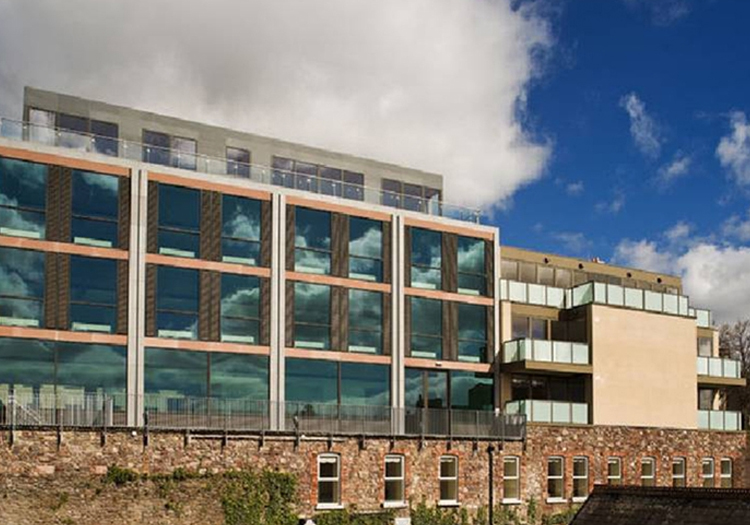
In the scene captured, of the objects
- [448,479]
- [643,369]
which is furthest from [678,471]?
[448,479]

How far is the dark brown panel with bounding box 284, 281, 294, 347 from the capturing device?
37.5 m

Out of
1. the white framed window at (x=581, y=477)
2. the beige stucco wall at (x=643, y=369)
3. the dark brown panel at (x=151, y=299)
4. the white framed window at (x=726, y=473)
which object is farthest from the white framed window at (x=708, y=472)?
the dark brown panel at (x=151, y=299)

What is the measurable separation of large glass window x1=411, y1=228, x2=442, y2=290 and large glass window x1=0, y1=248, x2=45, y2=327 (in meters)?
14.9

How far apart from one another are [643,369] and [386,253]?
13.0m

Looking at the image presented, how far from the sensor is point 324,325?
126 ft

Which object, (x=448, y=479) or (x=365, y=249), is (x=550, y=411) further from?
(x=365, y=249)

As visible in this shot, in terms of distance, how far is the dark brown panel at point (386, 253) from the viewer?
4006cm

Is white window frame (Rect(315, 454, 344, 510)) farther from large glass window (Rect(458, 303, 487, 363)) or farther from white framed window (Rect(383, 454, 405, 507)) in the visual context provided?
large glass window (Rect(458, 303, 487, 363))

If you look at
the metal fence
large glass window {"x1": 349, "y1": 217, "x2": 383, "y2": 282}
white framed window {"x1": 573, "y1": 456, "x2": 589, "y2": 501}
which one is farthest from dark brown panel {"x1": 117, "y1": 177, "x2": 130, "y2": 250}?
white framed window {"x1": 573, "y1": 456, "x2": 589, "y2": 501}

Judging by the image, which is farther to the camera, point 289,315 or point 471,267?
point 471,267

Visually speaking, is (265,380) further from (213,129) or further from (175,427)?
(213,129)

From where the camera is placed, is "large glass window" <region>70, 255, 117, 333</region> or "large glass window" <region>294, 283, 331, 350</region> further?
"large glass window" <region>294, 283, 331, 350</region>

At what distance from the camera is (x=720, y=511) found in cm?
2338

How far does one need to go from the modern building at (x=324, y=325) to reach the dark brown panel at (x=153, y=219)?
6 centimetres
